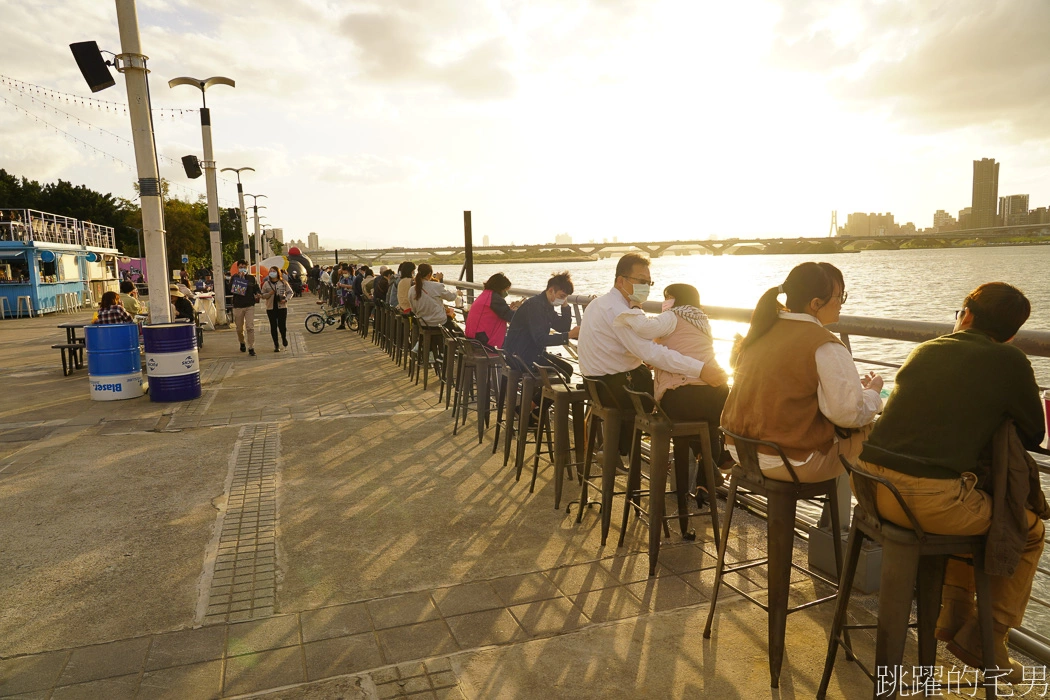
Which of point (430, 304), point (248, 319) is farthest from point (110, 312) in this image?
point (430, 304)

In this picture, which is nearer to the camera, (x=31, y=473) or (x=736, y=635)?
(x=736, y=635)

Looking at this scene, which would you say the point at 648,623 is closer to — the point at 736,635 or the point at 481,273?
the point at 736,635

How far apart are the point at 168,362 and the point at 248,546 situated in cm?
523

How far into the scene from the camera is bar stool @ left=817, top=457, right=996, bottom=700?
238cm

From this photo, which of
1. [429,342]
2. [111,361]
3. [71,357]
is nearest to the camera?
[111,361]

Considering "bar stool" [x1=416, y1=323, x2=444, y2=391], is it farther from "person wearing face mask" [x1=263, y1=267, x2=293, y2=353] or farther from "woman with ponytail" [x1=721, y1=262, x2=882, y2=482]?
"woman with ponytail" [x1=721, y1=262, x2=882, y2=482]

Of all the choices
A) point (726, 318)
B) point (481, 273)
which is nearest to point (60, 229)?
point (726, 318)

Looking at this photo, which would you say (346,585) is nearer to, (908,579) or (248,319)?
(908,579)

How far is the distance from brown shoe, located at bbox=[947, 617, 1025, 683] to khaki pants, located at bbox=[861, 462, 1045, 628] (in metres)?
0.08

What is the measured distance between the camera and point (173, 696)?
2.73 metres

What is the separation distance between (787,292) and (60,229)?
37556 millimetres

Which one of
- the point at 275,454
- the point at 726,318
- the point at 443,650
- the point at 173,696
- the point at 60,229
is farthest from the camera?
the point at 60,229

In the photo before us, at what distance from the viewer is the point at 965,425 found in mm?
2307

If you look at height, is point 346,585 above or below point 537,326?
below
